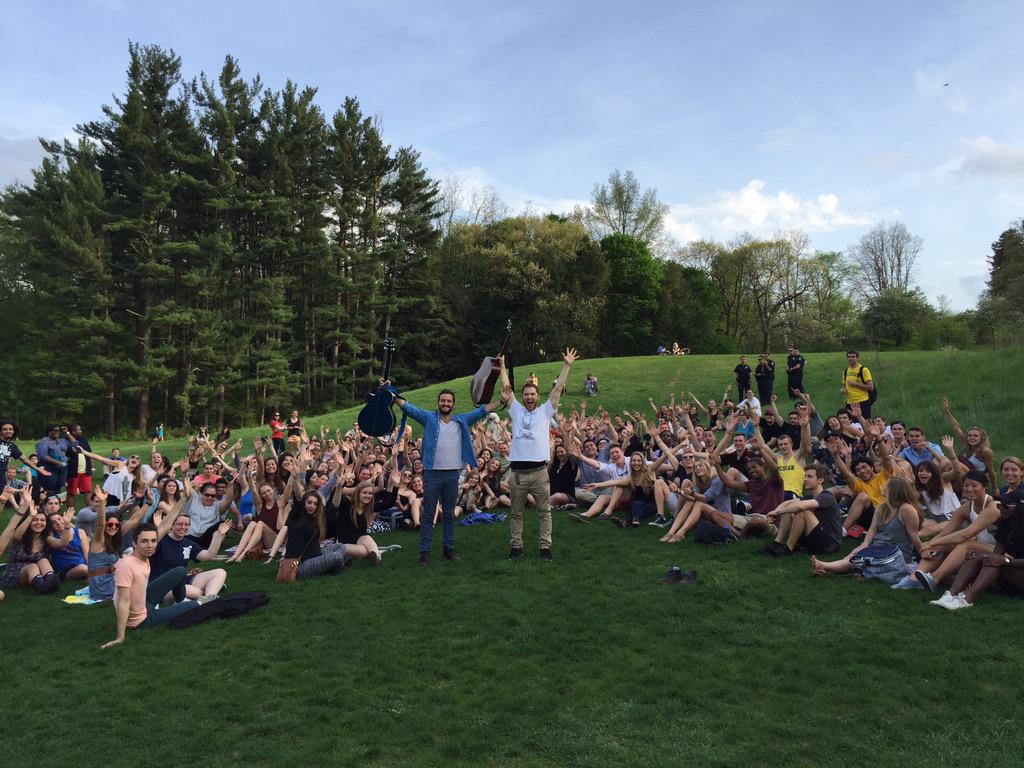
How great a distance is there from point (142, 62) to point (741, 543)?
1715 inches

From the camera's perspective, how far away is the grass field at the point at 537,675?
417 centimetres

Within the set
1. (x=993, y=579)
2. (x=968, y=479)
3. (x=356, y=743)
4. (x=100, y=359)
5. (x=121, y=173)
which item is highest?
(x=121, y=173)

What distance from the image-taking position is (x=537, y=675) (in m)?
5.18

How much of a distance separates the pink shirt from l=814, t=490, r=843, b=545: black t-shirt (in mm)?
7357

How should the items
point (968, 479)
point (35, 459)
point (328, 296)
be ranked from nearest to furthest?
point (968, 479), point (35, 459), point (328, 296)

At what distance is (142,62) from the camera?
38875mm

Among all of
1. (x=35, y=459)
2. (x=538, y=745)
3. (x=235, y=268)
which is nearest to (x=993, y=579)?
(x=538, y=745)

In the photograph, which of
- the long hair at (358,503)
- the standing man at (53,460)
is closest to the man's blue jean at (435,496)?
the long hair at (358,503)

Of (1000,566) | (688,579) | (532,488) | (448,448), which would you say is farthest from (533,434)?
(1000,566)

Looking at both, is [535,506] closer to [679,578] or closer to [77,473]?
[679,578]

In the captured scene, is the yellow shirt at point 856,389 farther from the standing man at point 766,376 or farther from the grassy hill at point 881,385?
the standing man at point 766,376

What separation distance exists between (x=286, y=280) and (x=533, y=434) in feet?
121

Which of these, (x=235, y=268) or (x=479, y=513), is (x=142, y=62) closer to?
(x=235, y=268)

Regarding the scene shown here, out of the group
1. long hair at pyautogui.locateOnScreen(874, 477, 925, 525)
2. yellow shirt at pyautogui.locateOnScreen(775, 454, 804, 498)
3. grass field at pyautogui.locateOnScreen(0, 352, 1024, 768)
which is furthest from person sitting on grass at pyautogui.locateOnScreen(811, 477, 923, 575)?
yellow shirt at pyautogui.locateOnScreen(775, 454, 804, 498)
